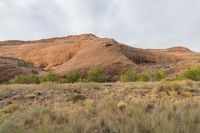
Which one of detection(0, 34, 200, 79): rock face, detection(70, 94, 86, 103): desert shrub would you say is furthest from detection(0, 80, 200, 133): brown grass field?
detection(0, 34, 200, 79): rock face

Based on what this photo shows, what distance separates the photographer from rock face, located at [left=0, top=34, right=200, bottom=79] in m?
71.8

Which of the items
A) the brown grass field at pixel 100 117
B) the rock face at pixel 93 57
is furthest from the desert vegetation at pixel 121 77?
the brown grass field at pixel 100 117

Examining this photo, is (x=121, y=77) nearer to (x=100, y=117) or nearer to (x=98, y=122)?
(x=100, y=117)

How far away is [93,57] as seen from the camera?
75.9 meters

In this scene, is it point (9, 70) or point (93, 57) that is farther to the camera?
point (93, 57)

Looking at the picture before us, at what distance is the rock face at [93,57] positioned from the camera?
2827 inches

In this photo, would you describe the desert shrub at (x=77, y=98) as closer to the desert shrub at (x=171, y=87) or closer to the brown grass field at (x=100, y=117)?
the brown grass field at (x=100, y=117)

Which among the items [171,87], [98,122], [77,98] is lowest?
[98,122]

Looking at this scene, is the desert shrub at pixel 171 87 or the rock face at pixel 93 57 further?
the rock face at pixel 93 57

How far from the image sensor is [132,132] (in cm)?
998

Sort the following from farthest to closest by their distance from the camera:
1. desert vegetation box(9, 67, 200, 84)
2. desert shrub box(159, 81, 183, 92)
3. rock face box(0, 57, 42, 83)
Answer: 1. rock face box(0, 57, 42, 83)
2. desert vegetation box(9, 67, 200, 84)
3. desert shrub box(159, 81, 183, 92)

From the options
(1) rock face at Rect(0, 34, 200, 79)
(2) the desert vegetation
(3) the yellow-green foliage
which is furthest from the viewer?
(1) rock face at Rect(0, 34, 200, 79)

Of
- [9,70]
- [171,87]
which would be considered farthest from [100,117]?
[9,70]

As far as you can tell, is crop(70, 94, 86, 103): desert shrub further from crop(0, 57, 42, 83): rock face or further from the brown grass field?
crop(0, 57, 42, 83): rock face
